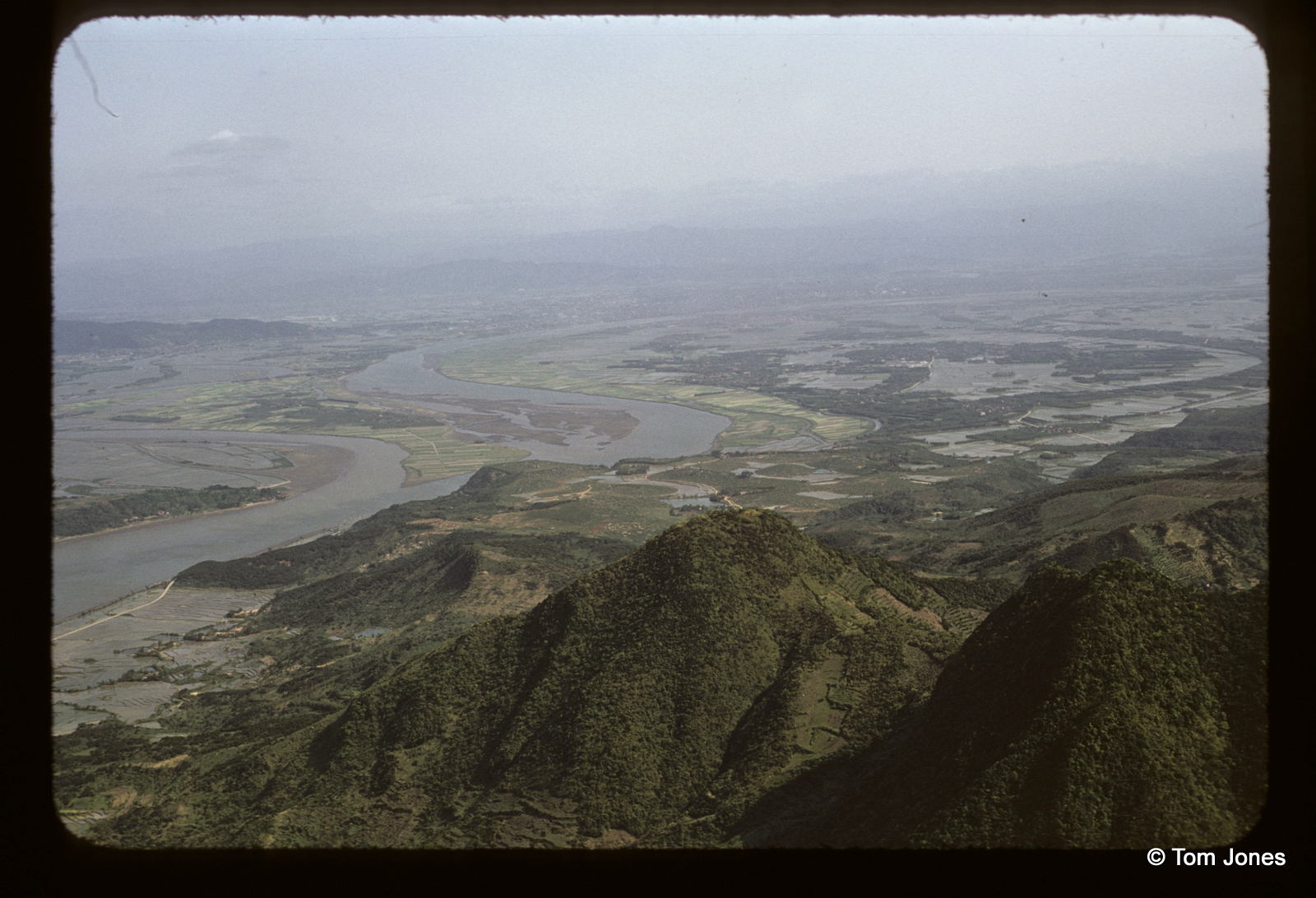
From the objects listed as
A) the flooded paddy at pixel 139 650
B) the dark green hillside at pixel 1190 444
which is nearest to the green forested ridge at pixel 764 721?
the flooded paddy at pixel 139 650

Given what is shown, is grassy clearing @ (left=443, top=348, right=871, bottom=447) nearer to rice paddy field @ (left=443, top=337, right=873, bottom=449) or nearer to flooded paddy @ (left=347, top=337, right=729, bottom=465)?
rice paddy field @ (left=443, top=337, right=873, bottom=449)

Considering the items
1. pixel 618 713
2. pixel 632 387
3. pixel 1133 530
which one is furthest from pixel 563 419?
pixel 618 713

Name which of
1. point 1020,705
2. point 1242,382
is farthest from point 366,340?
point 1020,705

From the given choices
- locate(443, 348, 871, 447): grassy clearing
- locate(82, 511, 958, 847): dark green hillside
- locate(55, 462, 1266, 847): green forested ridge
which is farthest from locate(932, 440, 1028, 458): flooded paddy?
locate(82, 511, 958, 847): dark green hillside

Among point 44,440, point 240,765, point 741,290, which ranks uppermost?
point 741,290

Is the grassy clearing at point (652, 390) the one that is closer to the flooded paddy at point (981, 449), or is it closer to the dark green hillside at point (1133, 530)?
the flooded paddy at point (981, 449)

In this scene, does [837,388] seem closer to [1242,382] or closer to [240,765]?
[1242,382]

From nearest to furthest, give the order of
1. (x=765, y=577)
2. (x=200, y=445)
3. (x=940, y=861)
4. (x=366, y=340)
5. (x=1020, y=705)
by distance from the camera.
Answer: (x=940, y=861) < (x=1020, y=705) < (x=765, y=577) < (x=200, y=445) < (x=366, y=340)
